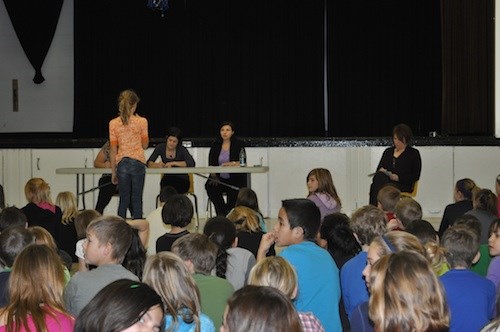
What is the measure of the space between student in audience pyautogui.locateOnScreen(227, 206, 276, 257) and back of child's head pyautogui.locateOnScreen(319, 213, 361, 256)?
0.61 m

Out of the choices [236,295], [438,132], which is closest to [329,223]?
[236,295]

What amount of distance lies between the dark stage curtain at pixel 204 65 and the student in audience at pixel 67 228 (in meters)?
8.11

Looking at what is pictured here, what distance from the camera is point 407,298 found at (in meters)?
3.24

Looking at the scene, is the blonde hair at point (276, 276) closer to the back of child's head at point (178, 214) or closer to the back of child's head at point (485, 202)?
the back of child's head at point (178, 214)

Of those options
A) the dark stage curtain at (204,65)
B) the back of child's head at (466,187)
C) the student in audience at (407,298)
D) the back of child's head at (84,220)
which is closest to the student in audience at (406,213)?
the back of child's head at (466,187)

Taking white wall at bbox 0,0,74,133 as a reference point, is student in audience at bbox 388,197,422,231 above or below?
below

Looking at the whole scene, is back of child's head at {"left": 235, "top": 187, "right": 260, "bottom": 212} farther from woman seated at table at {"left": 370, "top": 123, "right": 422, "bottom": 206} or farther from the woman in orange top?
woman seated at table at {"left": 370, "top": 123, "right": 422, "bottom": 206}

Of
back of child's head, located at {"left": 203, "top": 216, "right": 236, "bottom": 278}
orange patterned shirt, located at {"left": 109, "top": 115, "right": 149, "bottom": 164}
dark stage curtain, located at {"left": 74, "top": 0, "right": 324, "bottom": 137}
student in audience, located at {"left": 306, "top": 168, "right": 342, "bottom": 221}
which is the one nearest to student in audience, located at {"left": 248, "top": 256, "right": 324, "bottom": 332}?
back of child's head, located at {"left": 203, "top": 216, "right": 236, "bottom": 278}

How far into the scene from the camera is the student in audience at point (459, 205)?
25.3ft

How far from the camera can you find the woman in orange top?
8.86m

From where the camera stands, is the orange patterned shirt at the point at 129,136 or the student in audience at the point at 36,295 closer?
the student in audience at the point at 36,295

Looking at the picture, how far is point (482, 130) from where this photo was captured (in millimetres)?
14141

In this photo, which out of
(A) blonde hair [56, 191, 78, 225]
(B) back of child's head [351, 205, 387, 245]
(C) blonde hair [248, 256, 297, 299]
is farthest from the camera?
(A) blonde hair [56, 191, 78, 225]

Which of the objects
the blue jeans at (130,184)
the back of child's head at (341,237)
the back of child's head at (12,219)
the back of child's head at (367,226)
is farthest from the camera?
the blue jeans at (130,184)
